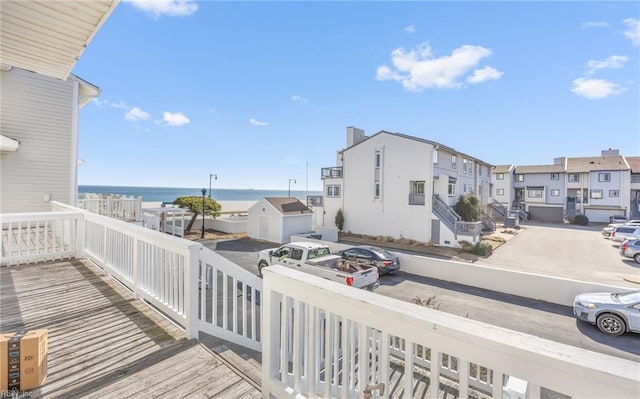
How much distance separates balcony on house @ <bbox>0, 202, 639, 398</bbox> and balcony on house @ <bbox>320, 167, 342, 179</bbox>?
792 inches

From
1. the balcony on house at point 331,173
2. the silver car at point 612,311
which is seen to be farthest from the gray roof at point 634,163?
the silver car at point 612,311

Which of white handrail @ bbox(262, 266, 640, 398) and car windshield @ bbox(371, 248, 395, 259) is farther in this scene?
car windshield @ bbox(371, 248, 395, 259)

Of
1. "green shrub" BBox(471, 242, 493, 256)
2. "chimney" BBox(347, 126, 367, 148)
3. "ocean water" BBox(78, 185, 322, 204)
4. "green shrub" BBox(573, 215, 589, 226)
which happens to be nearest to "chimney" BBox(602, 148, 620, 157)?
"green shrub" BBox(573, 215, 589, 226)

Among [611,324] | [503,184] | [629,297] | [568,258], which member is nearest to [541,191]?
[503,184]

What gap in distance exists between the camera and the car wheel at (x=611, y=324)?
707 cm

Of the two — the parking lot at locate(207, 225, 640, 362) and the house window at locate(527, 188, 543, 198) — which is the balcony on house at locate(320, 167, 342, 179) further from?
the house window at locate(527, 188, 543, 198)

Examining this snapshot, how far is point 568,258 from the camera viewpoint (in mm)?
16297

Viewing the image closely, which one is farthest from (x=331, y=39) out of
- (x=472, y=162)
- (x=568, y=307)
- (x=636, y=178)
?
(x=636, y=178)

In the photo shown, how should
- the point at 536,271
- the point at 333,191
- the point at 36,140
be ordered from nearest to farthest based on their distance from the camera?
the point at 36,140
the point at 536,271
the point at 333,191

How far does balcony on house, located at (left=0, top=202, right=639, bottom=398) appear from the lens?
1.18 m

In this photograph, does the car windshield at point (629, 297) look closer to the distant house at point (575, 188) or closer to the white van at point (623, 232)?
the white van at point (623, 232)

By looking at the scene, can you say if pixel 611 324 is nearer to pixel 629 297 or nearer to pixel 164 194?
pixel 629 297

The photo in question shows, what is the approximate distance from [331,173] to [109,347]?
2256 centimetres

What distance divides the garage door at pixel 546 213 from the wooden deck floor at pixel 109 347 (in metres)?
43.3
